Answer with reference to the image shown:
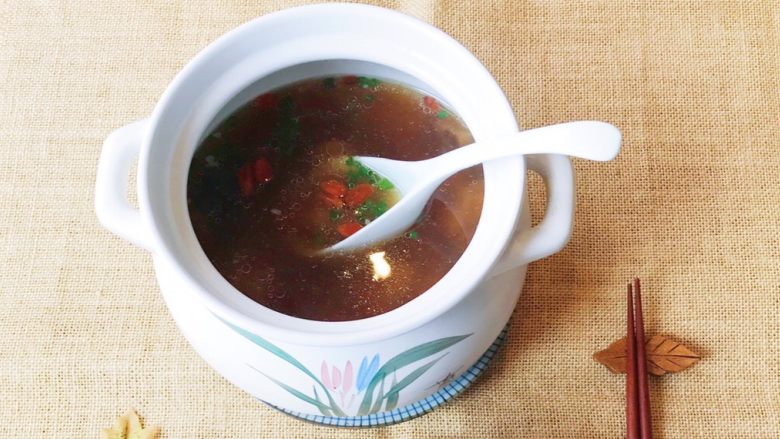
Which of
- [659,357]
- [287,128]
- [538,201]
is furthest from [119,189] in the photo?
[659,357]

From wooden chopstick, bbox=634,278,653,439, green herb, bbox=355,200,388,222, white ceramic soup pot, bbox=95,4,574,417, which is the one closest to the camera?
white ceramic soup pot, bbox=95,4,574,417

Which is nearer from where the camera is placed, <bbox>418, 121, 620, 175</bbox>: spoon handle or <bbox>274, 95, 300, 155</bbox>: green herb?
<bbox>418, 121, 620, 175</bbox>: spoon handle

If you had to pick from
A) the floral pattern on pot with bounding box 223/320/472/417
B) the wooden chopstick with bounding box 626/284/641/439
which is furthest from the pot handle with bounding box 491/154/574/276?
the wooden chopstick with bounding box 626/284/641/439

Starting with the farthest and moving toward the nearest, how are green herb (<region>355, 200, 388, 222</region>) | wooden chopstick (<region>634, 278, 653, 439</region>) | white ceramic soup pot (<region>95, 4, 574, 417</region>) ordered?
wooden chopstick (<region>634, 278, 653, 439</region>), green herb (<region>355, 200, 388, 222</region>), white ceramic soup pot (<region>95, 4, 574, 417</region>)

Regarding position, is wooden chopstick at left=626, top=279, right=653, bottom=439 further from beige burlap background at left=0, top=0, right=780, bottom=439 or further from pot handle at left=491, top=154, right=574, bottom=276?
pot handle at left=491, top=154, right=574, bottom=276

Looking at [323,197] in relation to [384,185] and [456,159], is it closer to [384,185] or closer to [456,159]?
[384,185]

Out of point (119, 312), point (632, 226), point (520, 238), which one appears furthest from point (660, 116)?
point (119, 312)
